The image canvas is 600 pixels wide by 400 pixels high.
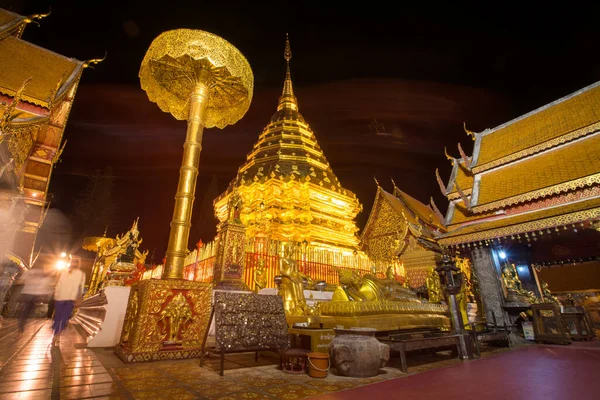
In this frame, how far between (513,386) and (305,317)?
8.46ft

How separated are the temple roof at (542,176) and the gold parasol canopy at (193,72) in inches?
302

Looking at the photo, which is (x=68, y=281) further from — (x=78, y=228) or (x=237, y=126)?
(x=78, y=228)

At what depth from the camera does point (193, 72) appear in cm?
490

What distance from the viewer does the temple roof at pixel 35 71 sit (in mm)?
9914

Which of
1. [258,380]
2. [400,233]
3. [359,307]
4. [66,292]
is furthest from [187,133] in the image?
[400,233]

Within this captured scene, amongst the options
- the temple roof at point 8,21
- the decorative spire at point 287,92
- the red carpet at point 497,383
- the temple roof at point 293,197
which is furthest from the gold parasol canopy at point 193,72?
the decorative spire at point 287,92

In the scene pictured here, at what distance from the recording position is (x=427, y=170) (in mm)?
20781

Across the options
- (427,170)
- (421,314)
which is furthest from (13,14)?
(427,170)

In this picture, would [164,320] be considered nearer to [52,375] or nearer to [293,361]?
[52,375]

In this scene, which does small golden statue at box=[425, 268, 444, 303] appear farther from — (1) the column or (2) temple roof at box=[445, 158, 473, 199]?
(2) temple roof at box=[445, 158, 473, 199]

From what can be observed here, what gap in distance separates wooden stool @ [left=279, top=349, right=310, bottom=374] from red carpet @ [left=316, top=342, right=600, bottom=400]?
77 cm

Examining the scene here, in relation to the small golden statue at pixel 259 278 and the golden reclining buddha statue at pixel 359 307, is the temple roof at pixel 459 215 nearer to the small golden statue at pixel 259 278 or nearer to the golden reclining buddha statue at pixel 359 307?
the golden reclining buddha statue at pixel 359 307

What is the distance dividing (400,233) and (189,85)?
489 inches

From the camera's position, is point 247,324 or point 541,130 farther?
point 541,130
